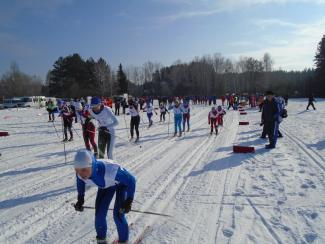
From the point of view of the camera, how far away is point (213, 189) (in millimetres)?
7785

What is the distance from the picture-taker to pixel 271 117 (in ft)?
44.3

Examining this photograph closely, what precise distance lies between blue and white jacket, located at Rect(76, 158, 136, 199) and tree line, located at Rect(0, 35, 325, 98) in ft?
241

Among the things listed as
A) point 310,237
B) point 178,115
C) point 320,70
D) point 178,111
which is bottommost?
point 310,237

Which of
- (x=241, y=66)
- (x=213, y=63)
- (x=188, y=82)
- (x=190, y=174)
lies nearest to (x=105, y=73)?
(x=188, y=82)

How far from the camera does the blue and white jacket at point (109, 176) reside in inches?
170

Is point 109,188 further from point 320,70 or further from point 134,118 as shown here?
point 320,70

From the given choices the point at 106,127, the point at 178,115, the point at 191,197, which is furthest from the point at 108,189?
the point at 178,115

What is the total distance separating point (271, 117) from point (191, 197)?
7.50 m

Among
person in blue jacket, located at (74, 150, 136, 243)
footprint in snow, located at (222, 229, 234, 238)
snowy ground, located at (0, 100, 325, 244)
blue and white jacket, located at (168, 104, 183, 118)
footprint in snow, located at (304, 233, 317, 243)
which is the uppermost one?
blue and white jacket, located at (168, 104, 183, 118)

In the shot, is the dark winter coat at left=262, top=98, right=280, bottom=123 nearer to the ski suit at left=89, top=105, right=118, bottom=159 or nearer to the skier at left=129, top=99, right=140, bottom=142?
the skier at left=129, top=99, right=140, bottom=142

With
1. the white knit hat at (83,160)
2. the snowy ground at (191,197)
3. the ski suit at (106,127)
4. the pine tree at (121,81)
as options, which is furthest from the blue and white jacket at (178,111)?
the pine tree at (121,81)

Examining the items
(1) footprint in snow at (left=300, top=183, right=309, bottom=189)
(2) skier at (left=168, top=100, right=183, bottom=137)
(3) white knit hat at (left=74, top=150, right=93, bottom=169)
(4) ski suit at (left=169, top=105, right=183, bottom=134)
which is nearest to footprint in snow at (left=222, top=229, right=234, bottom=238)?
(3) white knit hat at (left=74, top=150, right=93, bottom=169)

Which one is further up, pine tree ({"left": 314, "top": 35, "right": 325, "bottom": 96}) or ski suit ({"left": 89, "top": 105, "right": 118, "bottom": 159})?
pine tree ({"left": 314, "top": 35, "right": 325, "bottom": 96})

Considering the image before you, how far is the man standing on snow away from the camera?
13125 millimetres
